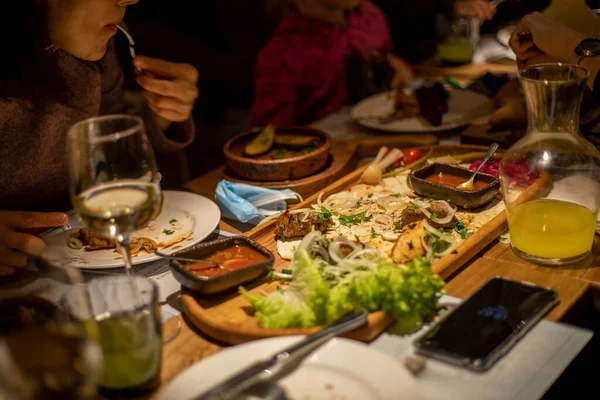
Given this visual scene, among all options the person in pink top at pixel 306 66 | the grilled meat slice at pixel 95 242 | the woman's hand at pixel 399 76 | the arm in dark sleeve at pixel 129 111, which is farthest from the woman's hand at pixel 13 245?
the woman's hand at pixel 399 76

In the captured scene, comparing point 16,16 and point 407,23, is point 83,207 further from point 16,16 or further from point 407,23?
point 407,23

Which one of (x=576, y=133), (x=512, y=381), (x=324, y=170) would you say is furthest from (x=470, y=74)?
(x=512, y=381)

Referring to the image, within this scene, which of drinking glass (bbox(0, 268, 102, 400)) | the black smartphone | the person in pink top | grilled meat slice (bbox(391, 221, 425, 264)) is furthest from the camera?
the person in pink top

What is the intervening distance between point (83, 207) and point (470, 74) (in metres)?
3.04

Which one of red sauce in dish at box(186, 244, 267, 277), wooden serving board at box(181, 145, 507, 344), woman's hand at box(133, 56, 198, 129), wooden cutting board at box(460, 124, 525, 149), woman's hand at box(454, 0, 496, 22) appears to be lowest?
wooden cutting board at box(460, 124, 525, 149)

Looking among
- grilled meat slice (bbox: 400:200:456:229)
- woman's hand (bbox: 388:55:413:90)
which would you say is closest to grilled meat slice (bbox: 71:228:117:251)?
grilled meat slice (bbox: 400:200:456:229)

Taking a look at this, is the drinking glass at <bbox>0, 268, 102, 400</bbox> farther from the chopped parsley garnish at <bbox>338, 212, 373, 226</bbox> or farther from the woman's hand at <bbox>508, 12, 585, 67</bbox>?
the woman's hand at <bbox>508, 12, 585, 67</bbox>

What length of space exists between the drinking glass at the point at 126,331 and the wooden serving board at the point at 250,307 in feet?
0.71

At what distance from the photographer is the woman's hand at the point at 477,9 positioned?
437 cm

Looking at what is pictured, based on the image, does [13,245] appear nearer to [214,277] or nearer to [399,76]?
[214,277]

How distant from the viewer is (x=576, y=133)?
5.93ft

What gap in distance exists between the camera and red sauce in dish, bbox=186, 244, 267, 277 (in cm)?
174

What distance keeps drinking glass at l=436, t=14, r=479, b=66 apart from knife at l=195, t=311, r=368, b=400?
3068 millimetres

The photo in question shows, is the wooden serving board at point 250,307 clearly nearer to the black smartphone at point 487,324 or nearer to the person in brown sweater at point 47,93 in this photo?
the black smartphone at point 487,324
